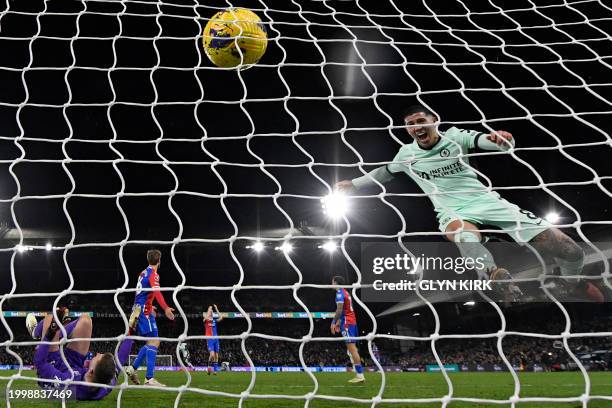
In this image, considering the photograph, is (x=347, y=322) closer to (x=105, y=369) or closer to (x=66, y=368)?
(x=66, y=368)

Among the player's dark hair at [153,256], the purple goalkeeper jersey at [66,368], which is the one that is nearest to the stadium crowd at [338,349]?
the player's dark hair at [153,256]

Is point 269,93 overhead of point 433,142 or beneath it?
overhead

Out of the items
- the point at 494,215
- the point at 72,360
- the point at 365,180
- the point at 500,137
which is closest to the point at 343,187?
the point at 365,180

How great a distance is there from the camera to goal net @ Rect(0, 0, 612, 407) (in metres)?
2.96

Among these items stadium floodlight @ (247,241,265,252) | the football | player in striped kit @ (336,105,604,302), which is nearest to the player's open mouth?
player in striped kit @ (336,105,604,302)

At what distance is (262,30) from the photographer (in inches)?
133

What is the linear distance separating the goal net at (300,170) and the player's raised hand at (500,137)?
0.22 feet

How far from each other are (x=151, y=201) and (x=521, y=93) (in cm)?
955

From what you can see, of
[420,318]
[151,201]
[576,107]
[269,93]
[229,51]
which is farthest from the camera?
[420,318]

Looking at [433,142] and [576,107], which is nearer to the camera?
[433,142]

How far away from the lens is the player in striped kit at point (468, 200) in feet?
9.30

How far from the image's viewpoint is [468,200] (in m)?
3.22

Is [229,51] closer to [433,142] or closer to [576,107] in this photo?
[433,142]

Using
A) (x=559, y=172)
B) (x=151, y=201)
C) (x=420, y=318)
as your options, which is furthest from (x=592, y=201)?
(x=151, y=201)
